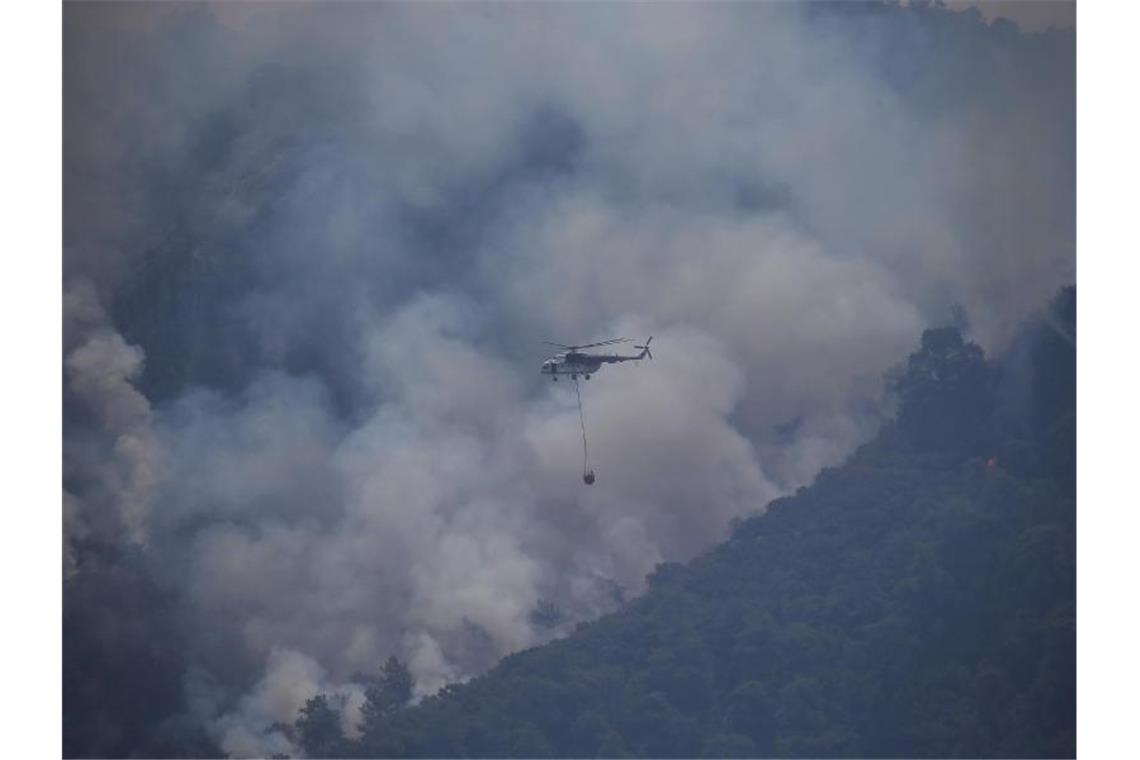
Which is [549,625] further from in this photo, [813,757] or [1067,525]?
[1067,525]

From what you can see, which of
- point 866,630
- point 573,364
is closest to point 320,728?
point 573,364

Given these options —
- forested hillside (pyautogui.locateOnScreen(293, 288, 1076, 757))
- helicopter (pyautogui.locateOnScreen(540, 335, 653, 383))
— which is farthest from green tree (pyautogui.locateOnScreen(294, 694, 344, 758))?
helicopter (pyautogui.locateOnScreen(540, 335, 653, 383))

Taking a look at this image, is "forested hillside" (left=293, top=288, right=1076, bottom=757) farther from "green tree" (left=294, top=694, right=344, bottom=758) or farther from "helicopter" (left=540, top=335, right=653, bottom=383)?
"helicopter" (left=540, top=335, right=653, bottom=383)

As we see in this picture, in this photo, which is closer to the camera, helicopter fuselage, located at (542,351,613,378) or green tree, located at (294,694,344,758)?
helicopter fuselage, located at (542,351,613,378)

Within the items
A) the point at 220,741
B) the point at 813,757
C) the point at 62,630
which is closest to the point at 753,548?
the point at 813,757

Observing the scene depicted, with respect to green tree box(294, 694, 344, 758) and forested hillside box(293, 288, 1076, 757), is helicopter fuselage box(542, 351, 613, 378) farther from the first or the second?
green tree box(294, 694, 344, 758)

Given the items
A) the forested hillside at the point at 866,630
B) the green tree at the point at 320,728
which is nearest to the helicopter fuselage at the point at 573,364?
the forested hillside at the point at 866,630

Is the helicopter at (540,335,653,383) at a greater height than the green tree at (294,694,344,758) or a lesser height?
greater

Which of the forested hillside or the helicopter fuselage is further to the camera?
the forested hillside

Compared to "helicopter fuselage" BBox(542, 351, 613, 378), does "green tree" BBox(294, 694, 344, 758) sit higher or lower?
lower
